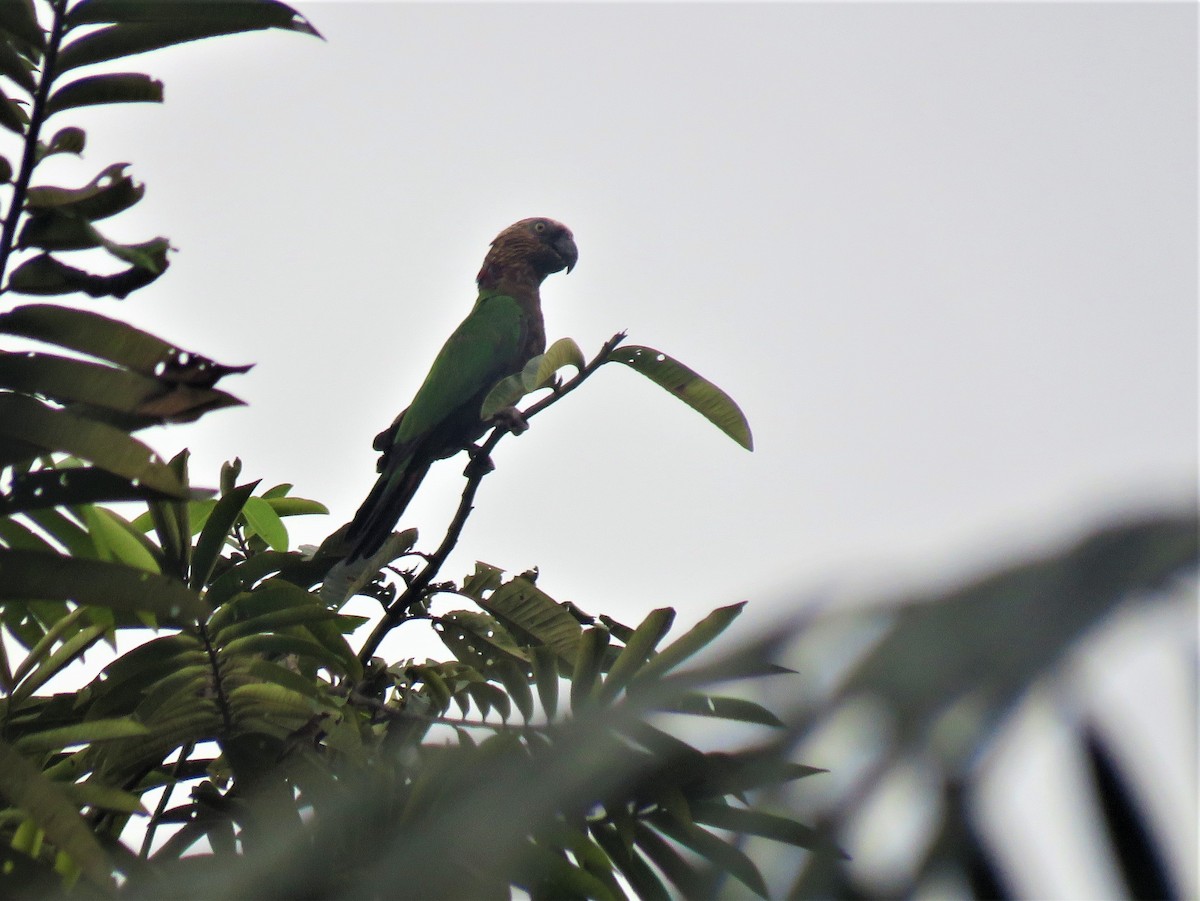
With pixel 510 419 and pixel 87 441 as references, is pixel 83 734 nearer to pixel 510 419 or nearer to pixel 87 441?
pixel 87 441

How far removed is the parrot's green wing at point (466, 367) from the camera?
417cm

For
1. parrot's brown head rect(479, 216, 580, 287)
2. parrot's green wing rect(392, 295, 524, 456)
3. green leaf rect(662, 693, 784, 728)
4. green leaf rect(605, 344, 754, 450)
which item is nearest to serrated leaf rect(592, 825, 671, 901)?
green leaf rect(662, 693, 784, 728)

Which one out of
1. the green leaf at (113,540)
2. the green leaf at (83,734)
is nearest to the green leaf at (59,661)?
the green leaf at (113,540)

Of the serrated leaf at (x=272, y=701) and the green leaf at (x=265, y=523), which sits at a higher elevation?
the green leaf at (x=265, y=523)

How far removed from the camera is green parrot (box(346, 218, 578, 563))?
381 cm

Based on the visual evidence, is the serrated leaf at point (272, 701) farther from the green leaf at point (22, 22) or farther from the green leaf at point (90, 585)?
the green leaf at point (22, 22)

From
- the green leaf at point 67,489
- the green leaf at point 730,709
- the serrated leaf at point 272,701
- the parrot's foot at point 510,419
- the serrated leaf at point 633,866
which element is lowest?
the serrated leaf at point 633,866

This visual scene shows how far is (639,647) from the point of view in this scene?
1406 millimetres

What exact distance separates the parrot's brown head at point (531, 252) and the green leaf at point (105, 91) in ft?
13.2

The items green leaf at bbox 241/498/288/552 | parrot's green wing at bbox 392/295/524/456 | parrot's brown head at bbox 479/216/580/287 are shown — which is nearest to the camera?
green leaf at bbox 241/498/288/552

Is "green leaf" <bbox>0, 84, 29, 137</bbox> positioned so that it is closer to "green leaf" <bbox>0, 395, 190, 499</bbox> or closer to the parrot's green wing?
"green leaf" <bbox>0, 395, 190, 499</bbox>

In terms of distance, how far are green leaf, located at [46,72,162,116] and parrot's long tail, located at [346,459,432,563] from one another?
1184 mm

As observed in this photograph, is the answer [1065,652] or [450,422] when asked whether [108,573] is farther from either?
[450,422]

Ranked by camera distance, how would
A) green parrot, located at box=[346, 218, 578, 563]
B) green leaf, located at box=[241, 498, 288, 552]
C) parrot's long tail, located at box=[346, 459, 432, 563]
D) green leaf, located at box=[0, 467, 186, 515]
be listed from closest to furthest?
green leaf, located at box=[0, 467, 186, 515]
green leaf, located at box=[241, 498, 288, 552]
parrot's long tail, located at box=[346, 459, 432, 563]
green parrot, located at box=[346, 218, 578, 563]
